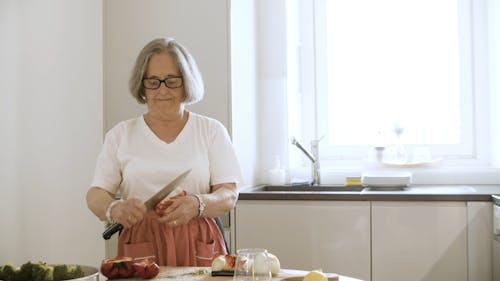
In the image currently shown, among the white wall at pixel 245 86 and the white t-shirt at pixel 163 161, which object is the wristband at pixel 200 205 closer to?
the white t-shirt at pixel 163 161

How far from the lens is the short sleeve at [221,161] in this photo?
2377 mm

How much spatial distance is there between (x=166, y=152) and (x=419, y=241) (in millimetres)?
1230

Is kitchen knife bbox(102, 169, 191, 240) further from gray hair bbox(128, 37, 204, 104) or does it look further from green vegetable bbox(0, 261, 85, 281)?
green vegetable bbox(0, 261, 85, 281)

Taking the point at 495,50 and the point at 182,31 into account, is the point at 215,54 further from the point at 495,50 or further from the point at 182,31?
the point at 495,50

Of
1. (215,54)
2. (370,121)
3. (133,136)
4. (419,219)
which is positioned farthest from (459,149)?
(133,136)

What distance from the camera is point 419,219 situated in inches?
116

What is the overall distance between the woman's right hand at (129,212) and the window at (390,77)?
189cm

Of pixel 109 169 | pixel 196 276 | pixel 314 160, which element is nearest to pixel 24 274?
pixel 196 276

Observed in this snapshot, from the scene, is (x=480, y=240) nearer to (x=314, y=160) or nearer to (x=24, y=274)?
(x=314, y=160)

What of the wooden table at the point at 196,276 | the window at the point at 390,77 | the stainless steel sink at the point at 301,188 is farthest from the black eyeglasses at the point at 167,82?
the window at the point at 390,77

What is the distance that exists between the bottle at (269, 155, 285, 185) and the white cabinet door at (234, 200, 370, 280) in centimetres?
56

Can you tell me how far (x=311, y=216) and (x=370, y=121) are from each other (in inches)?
42.4

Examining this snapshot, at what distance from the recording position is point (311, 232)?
3064 mm

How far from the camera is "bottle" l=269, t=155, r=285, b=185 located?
366 cm
